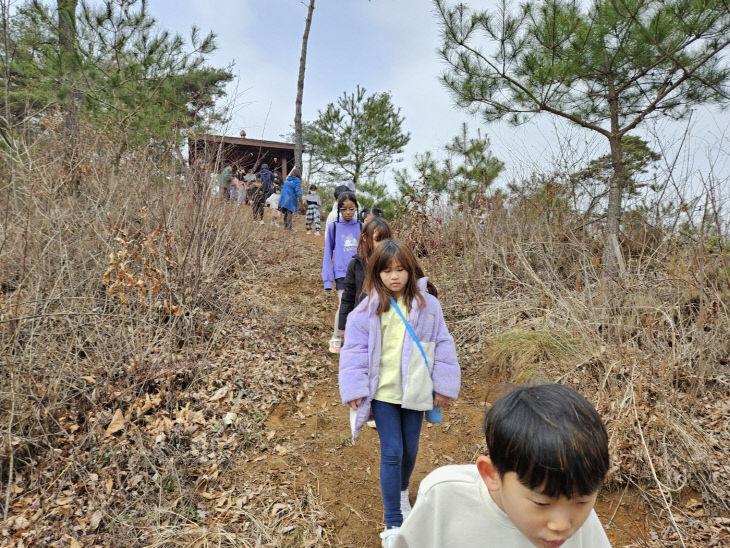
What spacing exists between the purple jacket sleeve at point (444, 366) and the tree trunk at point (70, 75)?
16.1 ft

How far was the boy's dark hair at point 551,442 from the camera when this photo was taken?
90 cm

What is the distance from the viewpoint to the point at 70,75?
215 inches

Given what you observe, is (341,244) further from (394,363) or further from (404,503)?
(404,503)

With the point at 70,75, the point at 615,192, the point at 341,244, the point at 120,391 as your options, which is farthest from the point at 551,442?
the point at 70,75

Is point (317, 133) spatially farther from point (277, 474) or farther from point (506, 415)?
point (506, 415)

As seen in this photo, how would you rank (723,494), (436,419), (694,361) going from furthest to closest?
1. (694,361)
2. (723,494)
3. (436,419)

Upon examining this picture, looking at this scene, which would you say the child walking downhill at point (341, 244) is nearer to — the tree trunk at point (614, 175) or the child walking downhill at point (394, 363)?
the child walking downhill at point (394, 363)

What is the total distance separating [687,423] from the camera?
2885mm

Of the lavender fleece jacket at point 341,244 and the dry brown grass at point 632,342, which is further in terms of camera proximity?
the lavender fleece jacket at point 341,244

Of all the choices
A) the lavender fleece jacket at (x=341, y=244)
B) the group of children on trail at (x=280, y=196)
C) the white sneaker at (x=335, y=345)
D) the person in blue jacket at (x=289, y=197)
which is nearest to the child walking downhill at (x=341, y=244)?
the lavender fleece jacket at (x=341, y=244)

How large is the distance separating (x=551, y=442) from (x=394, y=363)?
129 cm

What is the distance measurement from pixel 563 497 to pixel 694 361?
10.6 feet

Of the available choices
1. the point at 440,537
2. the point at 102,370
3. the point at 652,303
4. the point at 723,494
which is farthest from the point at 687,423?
the point at 102,370

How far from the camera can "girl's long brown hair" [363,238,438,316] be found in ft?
7.30
